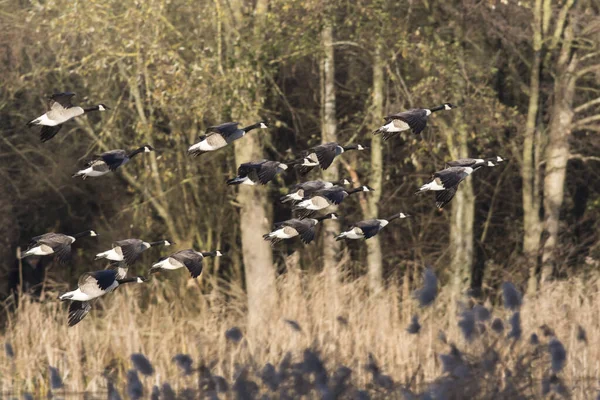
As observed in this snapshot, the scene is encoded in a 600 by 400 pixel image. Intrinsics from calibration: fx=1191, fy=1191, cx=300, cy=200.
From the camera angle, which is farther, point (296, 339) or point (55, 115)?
point (296, 339)

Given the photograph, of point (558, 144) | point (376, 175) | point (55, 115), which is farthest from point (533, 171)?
point (55, 115)

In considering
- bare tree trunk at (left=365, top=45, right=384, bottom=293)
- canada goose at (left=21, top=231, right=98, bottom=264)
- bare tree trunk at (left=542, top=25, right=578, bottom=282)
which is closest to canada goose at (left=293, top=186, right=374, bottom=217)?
canada goose at (left=21, top=231, right=98, bottom=264)

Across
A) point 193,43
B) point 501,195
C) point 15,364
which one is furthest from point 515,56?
point 15,364

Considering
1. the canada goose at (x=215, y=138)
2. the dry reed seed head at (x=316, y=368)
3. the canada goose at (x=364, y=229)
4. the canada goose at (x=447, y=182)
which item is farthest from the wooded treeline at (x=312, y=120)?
the canada goose at (x=447, y=182)

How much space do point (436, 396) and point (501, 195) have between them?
12046 millimetres

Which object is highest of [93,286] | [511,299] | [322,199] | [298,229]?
[322,199]

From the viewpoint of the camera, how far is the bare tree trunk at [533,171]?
48.8 feet

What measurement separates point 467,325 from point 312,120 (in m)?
10.1

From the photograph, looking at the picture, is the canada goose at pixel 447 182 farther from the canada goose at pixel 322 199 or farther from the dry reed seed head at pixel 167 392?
the dry reed seed head at pixel 167 392

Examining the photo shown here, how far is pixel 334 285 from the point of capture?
11.9 meters

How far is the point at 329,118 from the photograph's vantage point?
571 inches

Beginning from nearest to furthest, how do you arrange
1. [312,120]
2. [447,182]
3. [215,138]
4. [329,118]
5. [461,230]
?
[447,182], [215,138], [329,118], [461,230], [312,120]

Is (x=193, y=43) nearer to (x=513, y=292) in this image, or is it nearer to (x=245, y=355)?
(x=245, y=355)

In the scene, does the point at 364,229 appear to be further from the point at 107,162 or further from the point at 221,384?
the point at 107,162
